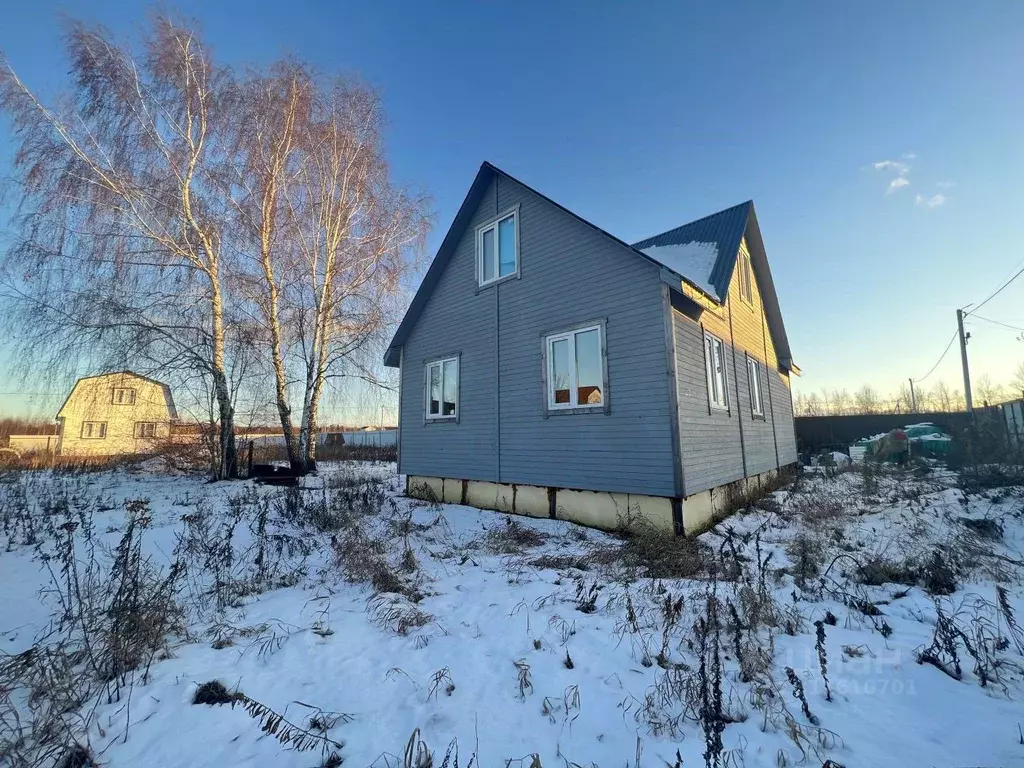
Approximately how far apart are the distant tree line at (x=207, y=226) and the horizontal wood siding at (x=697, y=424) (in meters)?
11.4

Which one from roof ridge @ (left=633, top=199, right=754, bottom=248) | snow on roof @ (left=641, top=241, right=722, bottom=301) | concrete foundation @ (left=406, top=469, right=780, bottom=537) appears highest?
roof ridge @ (left=633, top=199, right=754, bottom=248)

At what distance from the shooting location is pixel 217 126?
13.7m

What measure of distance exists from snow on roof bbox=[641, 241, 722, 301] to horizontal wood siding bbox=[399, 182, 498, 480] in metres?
3.97

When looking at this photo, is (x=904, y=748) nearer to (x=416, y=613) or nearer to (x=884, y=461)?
(x=416, y=613)

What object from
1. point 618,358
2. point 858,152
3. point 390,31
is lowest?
point 618,358

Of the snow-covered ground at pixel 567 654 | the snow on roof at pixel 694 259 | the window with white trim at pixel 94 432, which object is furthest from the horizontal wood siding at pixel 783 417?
the window with white trim at pixel 94 432

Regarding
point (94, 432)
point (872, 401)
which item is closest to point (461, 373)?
point (94, 432)

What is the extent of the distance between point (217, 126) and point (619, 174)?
12.7m

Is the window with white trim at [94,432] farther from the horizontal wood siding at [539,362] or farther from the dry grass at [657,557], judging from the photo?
the dry grass at [657,557]

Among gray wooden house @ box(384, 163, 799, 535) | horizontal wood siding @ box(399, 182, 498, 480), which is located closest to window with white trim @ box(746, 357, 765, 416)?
gray wooden house @ box(384, 163, 799, 535)

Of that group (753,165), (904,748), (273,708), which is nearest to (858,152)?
(753,165)

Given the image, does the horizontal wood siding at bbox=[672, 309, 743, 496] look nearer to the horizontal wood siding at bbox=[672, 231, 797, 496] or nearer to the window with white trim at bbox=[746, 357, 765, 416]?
the horizontal wood siding at bbox=[672, 231, 797, 496]

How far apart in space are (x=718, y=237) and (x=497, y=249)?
5509 millimetres

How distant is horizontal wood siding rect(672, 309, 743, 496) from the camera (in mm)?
6924
